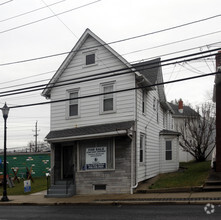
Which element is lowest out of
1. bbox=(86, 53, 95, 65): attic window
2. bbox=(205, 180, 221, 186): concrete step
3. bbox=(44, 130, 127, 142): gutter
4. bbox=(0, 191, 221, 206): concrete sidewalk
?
bbox=(0, 191, 221, 206): concrete sidewalk

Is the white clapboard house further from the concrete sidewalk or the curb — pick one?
the concrete sidewalk

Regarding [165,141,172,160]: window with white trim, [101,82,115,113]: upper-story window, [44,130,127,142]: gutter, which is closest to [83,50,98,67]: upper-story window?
[101,82,115,113]: upper-story window

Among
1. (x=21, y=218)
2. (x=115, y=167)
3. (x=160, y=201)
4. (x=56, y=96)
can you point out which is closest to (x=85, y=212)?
(x=21, y=218)

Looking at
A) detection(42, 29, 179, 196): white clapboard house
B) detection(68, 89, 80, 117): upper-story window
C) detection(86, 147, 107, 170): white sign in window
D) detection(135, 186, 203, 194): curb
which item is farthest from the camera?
detection(68, 89, 80, 117): upper-story window

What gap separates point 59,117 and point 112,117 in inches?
150

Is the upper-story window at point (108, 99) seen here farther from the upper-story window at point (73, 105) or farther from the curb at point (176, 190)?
the curb at point (176, 190)

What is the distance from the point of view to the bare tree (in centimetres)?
3106

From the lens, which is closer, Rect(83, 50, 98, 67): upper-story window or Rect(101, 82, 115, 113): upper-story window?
Rect(101, 82, 115, 113): upper-story window

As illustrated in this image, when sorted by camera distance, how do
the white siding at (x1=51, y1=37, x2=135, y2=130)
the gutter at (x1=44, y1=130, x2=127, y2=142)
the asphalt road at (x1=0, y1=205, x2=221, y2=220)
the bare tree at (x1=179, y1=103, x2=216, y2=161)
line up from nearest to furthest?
the asphalt road at (x1=0, y1=205, x2=221, y2=220) < the gutter at (x1=44, y1=130, x2=127, y2=142) < the white siding at (x1=51, y1=37, x2=135, y2=130) < the bare tree at (x1=179, y1=103, x2=216, y2=161)

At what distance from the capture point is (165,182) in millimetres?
17391

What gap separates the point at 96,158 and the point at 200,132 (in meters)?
Answer: 16.8

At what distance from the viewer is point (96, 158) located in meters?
17.8

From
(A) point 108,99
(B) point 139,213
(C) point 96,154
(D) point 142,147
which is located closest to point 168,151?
(D) point 142,147

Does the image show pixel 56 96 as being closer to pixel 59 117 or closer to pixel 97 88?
pixel 59 117
